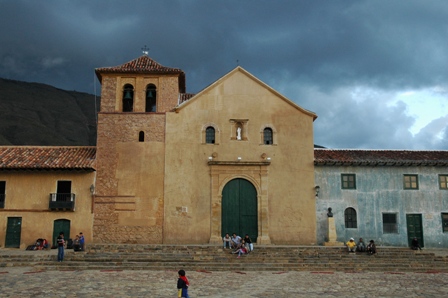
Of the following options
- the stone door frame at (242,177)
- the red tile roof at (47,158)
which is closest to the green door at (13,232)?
the red tile roof at (47,158)

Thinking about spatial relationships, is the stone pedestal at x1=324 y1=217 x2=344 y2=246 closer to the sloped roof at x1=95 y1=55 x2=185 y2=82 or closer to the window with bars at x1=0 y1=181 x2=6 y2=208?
the sloped roof at x1=95 y1=55 x2=185 y2=82

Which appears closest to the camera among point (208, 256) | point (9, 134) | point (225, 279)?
point (225, 279)

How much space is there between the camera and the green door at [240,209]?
26.5 metres

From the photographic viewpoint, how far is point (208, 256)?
71.4ft

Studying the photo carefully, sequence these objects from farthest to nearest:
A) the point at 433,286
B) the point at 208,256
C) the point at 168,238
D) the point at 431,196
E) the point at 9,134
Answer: the point at 9,134 < the point at 431,196 < the point at 168,238 < the point at 208,256 < the point at 433,286

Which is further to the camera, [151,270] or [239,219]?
[239,219]

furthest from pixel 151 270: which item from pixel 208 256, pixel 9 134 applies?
pixel 9 134

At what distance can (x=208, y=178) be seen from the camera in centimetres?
2694

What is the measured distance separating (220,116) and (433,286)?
15.6m

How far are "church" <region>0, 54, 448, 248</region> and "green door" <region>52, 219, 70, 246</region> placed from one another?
0.08 metres

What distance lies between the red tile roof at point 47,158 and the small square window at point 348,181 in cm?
1486

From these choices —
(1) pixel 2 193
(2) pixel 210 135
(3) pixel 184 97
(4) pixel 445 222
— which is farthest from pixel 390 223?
(1) pixel 2 193

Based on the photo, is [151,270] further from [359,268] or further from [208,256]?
[359,268]

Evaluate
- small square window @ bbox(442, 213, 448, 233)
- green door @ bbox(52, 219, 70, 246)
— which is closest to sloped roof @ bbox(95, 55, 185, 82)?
green door @ bbox(52, 219, 70, 246)
